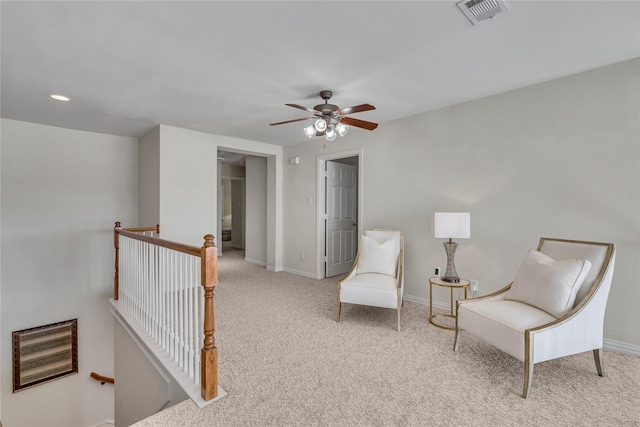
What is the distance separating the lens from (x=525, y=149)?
2.87 metres

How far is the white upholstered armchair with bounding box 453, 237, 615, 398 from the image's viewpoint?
1825 mm

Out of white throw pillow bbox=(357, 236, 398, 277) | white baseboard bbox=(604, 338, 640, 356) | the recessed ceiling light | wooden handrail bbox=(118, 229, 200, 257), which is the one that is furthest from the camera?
white throw pillow bbox=(357, 236, 398, 277)

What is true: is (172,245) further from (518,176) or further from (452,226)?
(518,176)

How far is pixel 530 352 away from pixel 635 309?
1.38 meters

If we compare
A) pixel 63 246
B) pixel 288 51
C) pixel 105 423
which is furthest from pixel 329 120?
pixel 105 423

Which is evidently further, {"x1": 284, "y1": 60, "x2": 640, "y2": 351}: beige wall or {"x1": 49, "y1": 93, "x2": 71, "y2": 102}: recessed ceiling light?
{"x1": 49, "y1": 93, "x2": 71, "y2": 102}: recessed ceiling light

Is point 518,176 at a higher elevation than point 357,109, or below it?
below

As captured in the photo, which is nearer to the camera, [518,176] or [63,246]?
[518,176]

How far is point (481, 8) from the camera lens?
1.74m

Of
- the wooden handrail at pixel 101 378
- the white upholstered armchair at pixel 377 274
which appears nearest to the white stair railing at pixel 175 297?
the white upholstered armchair at pixel 377 274

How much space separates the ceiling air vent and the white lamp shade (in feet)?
5.41

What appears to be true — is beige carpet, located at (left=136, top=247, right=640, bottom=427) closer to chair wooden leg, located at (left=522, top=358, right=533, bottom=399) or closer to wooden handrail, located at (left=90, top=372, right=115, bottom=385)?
chair wooden leg, located at (left=522, top=358, right=533, bottom=399)

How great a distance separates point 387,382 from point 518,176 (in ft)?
7.56

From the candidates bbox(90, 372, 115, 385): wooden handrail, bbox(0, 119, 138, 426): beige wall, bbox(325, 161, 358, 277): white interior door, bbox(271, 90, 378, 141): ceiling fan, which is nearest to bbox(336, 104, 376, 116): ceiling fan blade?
bbox(271, 90, 378, 141): ceiling fan
